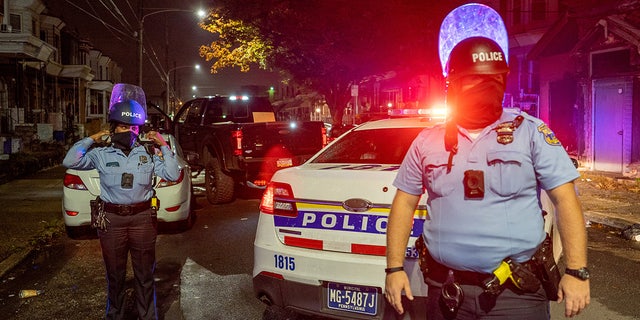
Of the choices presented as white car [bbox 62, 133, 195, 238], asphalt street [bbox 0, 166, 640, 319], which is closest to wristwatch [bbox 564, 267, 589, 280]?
asphalt street [bbox 0, 166, 640, 319]

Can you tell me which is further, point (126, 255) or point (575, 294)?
point (126, 255)

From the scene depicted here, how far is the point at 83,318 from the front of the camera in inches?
196

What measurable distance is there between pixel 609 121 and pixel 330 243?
14283 millimetres

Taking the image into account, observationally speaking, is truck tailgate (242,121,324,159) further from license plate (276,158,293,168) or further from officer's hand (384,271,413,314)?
officer's hand (384,271,413,314)

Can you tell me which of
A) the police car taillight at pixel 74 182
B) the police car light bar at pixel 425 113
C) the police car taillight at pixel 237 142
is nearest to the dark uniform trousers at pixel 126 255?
the police car light bar at pixel 425 113

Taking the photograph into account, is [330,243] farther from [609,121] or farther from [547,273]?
[609,121]

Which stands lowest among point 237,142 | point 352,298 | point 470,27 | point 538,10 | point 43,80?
point 352,298

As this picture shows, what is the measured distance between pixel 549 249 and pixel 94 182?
6667 mm

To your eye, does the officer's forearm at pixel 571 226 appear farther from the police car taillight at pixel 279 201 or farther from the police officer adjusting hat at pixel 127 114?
the police officer adjusting hat at pixel 127 114

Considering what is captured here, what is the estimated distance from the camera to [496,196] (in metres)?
2.38

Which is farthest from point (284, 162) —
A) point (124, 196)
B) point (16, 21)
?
point (16, 21)

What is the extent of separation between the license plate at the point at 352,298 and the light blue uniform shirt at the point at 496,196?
4.10ft

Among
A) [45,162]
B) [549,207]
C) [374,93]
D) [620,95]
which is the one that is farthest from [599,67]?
[374,93]

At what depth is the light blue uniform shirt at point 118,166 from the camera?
4.25 m
